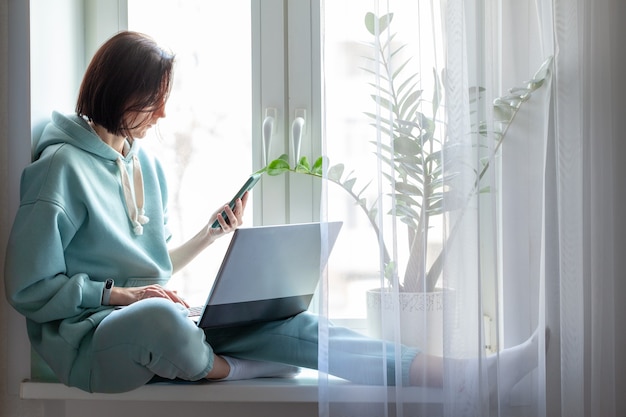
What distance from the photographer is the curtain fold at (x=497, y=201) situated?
1.28 m

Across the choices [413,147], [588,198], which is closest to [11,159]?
[413,147]

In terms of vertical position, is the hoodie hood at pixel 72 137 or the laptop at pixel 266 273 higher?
A: the hoodie hood at pixel 72 137

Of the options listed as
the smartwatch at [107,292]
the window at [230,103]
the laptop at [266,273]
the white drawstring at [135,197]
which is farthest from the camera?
the window at [230,103]

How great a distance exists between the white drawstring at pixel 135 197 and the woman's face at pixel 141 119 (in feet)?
0.22

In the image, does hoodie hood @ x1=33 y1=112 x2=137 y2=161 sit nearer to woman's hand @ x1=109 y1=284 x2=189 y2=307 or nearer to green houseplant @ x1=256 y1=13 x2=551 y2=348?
woman's hand @ x1=109 y1=284 x2=189 y2=307

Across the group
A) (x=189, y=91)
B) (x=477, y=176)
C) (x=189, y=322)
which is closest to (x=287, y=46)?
(x=189, y=91)

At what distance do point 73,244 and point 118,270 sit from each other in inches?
4.0

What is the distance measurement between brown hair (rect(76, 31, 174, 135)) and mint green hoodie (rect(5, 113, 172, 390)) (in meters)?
0.05

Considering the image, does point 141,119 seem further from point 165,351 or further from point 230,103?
point 165,351

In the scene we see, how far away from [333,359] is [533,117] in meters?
0.58

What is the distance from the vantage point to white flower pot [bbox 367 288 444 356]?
130 cm

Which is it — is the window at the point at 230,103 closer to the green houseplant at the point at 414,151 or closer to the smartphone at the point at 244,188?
the smartphone at the point at 244,188

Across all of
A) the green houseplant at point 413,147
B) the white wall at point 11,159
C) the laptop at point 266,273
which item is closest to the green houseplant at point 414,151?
the green houseplant at point 413,147

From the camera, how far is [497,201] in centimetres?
132
